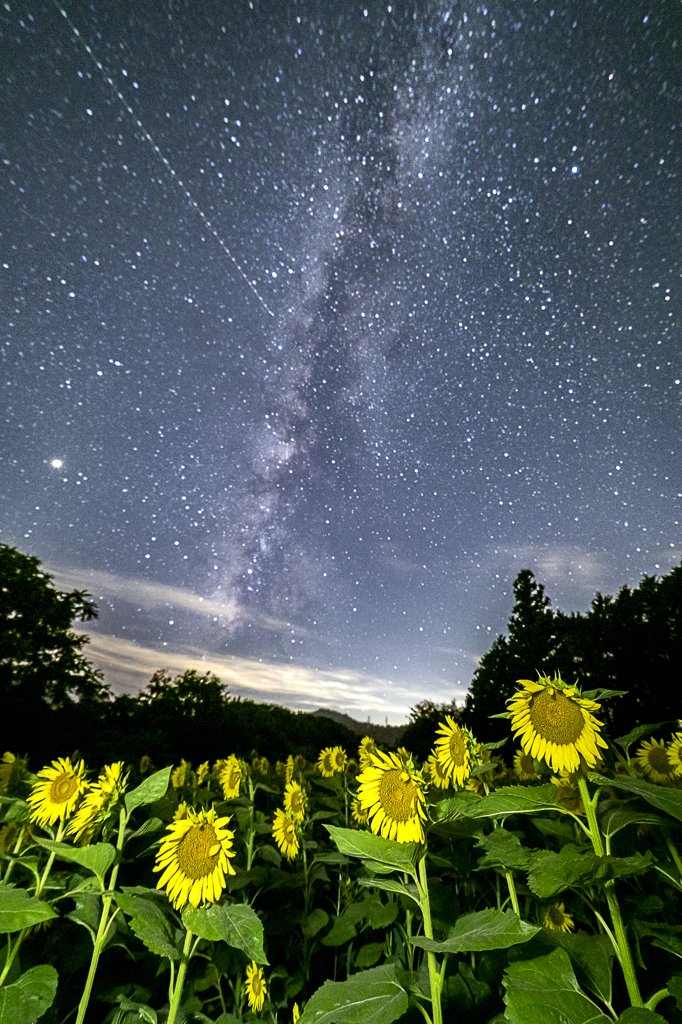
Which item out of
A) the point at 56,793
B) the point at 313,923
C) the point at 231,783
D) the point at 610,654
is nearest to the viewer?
the point at 56,793

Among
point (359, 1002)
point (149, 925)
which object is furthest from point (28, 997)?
point (359, 1002)

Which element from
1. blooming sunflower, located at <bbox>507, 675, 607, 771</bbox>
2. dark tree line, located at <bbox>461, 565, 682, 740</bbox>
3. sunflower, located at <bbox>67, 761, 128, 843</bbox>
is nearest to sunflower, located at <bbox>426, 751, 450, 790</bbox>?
blooming sunflower, located at <bbox>507, 675, 607, 771</bbox>

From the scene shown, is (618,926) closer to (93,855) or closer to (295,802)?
(93,855)

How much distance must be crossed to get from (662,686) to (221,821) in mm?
20046

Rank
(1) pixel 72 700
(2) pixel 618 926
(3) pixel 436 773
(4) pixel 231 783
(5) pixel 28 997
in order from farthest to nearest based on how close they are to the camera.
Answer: (1) pixel 72 700, (4) pixel 231 783, (3) pixel 436 773, (5) pixel 28 997, (2) pixel 618 926

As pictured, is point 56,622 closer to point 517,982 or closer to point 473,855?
point 473,855

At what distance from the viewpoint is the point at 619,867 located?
1062 mm

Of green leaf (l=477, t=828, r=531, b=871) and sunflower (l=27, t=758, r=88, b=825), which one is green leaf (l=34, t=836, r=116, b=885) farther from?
green leaf (l=477, t=828, r=531, b=871)

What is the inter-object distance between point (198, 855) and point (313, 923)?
4.45 feet

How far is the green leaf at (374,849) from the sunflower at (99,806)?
879 mm

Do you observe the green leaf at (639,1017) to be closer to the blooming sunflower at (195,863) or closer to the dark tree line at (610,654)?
the blooming sunflower at (195,863)

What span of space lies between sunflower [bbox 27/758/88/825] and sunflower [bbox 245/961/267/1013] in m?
1.14

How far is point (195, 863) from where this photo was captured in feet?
5.08

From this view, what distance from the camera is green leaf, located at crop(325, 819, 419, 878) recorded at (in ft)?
4.31
